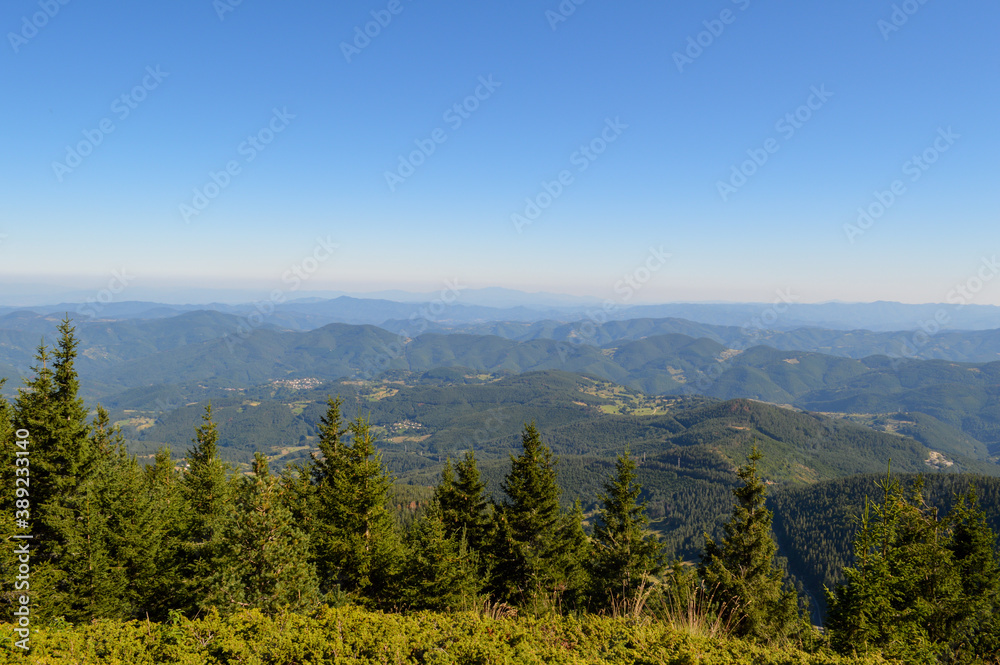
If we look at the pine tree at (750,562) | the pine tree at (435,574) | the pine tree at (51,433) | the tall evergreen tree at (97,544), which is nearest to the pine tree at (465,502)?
the pine tree at (435,574)

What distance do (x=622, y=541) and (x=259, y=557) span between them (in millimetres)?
20023

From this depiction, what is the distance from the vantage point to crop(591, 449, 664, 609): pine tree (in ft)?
85.9

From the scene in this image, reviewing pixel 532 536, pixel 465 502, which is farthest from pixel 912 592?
pixel 465 502

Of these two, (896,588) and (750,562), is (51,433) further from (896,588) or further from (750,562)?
(896,588)

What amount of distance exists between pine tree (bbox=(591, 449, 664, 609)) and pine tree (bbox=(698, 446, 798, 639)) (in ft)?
11.2

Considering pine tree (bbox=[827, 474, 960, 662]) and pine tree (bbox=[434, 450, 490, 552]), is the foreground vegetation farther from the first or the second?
pine tree (bbox=[434, 450, 490, 552])

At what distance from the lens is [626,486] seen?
28.0 metres

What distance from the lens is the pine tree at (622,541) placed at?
26172 mm

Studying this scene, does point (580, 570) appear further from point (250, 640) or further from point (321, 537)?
point (250, 640)

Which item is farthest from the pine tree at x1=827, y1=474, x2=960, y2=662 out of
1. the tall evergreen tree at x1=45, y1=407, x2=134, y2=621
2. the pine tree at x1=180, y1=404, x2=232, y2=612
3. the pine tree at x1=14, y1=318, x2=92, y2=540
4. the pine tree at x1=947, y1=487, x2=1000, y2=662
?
the pine tree at x1=14, y1=318, x2=92, y2=540

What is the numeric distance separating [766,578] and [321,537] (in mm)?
22938

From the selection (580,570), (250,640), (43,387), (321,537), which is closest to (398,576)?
(321,537)

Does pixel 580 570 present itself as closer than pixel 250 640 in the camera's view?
No

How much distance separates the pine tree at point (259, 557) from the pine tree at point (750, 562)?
18568mm
